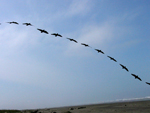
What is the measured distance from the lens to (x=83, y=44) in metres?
7.51

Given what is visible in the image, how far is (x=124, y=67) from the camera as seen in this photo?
803cm

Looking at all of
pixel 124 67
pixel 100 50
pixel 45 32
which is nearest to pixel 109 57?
pixel 100 50

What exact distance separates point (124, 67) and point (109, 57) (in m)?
1.06

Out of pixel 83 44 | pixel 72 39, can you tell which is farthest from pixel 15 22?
pixel 83 44

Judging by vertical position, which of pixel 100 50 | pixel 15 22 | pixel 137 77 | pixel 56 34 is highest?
pixel 15 22

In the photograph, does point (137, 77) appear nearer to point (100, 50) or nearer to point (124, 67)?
point (124, 67)

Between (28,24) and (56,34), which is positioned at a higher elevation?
(28,24)

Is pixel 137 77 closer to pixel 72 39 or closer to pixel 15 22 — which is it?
pixel 72 39

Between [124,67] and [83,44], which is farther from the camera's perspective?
[124,67]

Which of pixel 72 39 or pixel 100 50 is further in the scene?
pixel 100 50

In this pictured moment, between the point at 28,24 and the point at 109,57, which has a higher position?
the point at 28,24

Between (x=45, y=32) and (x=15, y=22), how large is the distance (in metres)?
1.44

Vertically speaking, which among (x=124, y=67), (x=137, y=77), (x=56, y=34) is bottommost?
(x=137, y=77)

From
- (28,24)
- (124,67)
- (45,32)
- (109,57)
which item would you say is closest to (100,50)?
(109,57)
